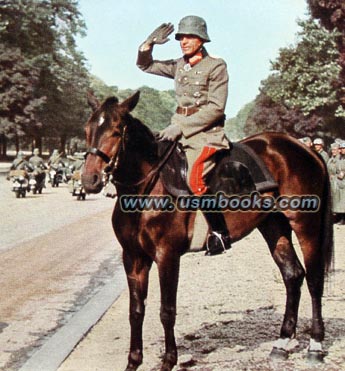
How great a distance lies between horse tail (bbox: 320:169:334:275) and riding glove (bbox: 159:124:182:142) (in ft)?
5.92

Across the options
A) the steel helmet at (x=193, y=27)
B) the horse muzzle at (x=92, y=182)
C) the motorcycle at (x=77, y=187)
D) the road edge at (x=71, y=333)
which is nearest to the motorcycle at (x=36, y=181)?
the motorcycle at (x=77, y=187)

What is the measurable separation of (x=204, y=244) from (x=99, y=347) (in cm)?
144

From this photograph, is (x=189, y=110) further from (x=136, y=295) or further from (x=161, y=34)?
(x=136, y=295)

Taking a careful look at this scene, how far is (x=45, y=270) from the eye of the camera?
440 inches

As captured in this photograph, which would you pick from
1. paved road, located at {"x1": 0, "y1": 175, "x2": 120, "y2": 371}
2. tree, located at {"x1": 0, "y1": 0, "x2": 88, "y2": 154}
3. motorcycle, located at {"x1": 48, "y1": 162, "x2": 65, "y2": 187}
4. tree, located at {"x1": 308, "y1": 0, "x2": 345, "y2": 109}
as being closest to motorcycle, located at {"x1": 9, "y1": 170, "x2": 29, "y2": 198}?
paved road, located at {"x1": 0, "y1": 175, "x2": 120, "y2": 371}

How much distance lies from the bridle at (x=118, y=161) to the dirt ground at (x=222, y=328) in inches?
60.3

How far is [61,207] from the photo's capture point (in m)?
24.8

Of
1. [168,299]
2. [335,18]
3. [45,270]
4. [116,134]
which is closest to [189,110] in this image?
[116,134]

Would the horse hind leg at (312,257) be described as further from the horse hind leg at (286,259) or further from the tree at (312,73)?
the tree at (312,73)

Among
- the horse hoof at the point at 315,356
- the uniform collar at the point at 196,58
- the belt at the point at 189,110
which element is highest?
the uniform collar at the point at 196,58

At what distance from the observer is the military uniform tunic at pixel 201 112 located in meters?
6.05

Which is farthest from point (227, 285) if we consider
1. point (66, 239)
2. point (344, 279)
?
point (66, 239)

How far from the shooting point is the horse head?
5355mm

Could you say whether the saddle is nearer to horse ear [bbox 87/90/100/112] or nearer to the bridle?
the bridle
